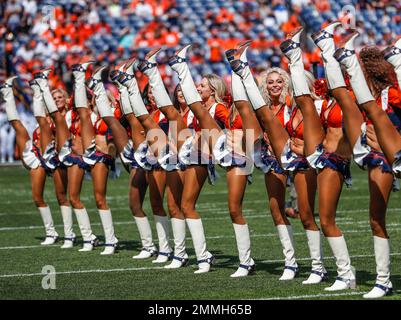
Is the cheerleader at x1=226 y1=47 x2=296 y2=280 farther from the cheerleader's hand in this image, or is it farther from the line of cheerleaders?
the cheerleader's hand

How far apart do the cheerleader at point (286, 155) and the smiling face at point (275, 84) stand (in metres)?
0.41

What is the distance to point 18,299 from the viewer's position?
6.93 meters

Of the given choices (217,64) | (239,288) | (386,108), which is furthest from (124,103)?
(217,64)

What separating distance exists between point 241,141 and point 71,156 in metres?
2.98

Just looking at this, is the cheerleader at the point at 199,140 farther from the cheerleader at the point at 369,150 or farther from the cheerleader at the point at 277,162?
the cheerleader at the point at 369,150

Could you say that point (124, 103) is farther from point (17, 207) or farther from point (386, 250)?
point (17, 207)

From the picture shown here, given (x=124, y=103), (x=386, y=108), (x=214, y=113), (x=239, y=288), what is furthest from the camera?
(x=124, y=103)

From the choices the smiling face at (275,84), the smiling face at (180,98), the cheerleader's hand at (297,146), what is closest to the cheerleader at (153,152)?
the smiling face at (180,98)

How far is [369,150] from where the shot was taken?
6.57 metres

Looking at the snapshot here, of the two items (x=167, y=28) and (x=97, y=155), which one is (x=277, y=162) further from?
(x=167, y=28)

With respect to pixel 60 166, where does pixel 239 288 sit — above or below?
below

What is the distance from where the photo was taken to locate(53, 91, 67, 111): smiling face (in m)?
10.9

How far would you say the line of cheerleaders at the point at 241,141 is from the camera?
660cm
